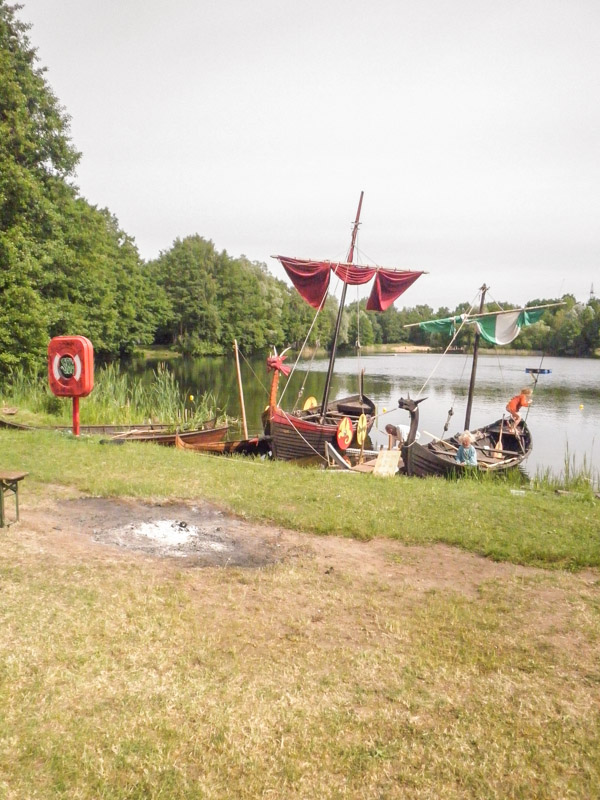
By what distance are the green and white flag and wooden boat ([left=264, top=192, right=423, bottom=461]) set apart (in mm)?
2752

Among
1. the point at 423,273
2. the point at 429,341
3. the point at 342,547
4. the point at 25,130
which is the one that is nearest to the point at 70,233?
the point at 25,130

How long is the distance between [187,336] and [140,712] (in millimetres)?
64530

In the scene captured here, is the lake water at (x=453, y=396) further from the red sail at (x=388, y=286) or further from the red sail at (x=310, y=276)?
the red sail at (x=310, y=276)

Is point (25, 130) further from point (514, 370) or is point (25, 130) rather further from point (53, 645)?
point (514, 370)

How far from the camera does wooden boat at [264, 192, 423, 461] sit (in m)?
16.9

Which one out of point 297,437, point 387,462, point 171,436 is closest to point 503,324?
A: point 387,462

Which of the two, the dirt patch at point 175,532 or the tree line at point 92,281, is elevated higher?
the tree line at point 92,281

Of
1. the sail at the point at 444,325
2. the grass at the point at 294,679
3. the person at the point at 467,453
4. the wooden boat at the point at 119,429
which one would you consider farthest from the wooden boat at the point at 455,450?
the grass at the point at 294,679

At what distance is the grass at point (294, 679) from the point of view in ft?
9.95

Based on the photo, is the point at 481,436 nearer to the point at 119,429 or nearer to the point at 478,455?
the point at 478,455

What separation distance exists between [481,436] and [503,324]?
3.65m

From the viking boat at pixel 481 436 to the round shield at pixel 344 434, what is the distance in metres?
1.72

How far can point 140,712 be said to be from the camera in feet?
11.4

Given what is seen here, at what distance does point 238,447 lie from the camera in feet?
59.1
